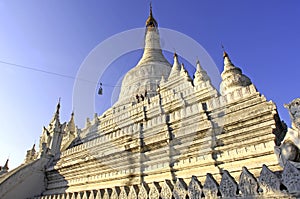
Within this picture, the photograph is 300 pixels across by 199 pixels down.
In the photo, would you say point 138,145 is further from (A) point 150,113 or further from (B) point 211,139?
(A) point 150,113

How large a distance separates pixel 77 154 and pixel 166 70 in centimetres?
1916

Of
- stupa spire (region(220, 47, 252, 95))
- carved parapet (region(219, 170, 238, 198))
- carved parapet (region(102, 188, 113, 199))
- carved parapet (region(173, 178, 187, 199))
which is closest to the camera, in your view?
carved parapet (region(219, 170, 238, 198))

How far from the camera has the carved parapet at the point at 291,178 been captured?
3953 mm

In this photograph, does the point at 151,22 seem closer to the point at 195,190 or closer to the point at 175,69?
the point at 175,69

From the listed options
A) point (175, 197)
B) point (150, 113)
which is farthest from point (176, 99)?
point (175, 197)

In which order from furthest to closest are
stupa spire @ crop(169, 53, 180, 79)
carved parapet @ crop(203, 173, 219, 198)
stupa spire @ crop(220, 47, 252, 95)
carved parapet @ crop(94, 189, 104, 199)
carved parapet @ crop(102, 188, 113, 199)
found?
stupa spire @ crop(169, 53, 180, 79) → stupa spire @ crop(220, 47, 252, 95) → carved parapet @ crop(94, 189, 104, 199) → carved parapet @ crop(102, 188, 113, 199) → carved parapet @ crop(203, 173, 219, 198)

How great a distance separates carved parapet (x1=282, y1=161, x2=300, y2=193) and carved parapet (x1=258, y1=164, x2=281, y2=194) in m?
0.14

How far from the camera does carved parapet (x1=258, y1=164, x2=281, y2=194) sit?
13.6 feet

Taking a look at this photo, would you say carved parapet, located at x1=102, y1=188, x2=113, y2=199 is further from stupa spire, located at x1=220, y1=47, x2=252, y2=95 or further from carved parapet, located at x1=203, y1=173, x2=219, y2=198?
stupa spire, located at x1=220, y1=47, x2=252, y2=95

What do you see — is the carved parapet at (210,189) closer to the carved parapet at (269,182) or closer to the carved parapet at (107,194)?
the carved parapet at (269,182)

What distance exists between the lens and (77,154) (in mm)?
12992

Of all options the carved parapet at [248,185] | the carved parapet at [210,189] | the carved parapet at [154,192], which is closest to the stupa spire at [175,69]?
the carved parapet at [154,192]

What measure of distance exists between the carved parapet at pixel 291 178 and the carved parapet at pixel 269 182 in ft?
0.46

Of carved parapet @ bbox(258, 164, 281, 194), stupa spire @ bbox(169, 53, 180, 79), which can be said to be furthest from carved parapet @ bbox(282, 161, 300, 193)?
stupa spire @ bbox(169, 53, 180, 79)
